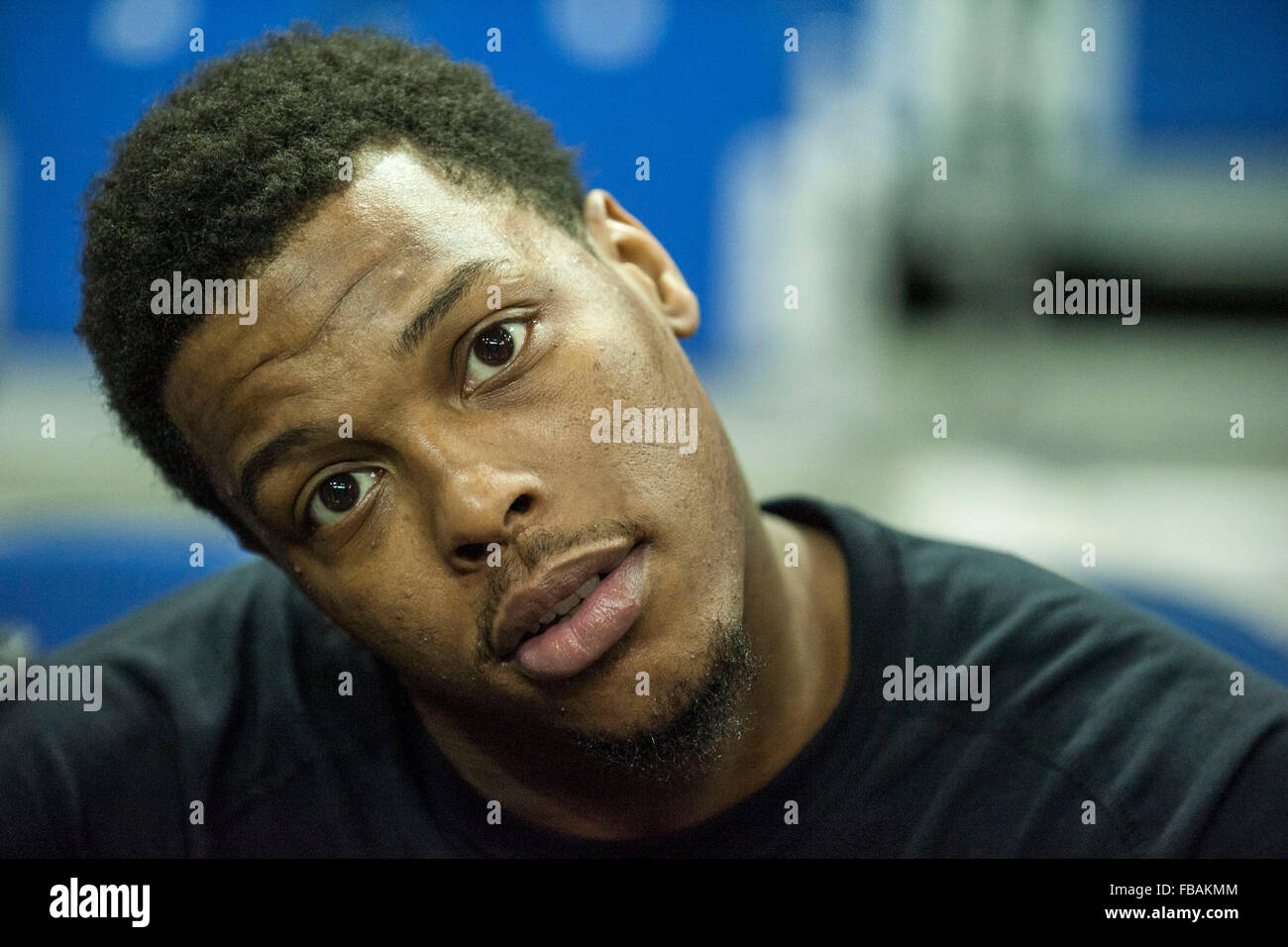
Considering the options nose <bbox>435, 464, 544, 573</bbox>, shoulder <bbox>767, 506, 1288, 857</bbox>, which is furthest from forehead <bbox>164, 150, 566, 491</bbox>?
shoulder <bbox>767, 506, 1288, 857</bbox>

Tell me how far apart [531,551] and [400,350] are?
0.17 metres

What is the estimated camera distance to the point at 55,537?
1764mm

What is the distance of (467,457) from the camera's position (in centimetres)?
88

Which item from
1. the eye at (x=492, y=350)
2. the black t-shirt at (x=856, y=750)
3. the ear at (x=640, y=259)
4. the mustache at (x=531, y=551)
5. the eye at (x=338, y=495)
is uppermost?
the ear at (x=640, y=259)

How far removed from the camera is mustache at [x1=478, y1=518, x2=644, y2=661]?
34.5 inches

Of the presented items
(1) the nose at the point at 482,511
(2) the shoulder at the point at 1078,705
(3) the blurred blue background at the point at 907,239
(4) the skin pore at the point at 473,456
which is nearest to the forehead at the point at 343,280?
(4) the skin pore at the point at 473,456

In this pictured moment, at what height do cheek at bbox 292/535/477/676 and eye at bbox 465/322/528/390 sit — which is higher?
eye at bbox 465/322/528/390

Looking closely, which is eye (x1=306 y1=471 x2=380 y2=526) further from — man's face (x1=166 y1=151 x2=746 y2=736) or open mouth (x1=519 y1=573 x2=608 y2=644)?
open mouth (x1=519 y1=573 x2=608 y2=644)

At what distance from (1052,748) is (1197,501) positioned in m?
1.36

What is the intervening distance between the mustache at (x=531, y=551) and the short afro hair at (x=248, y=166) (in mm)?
Result: 285

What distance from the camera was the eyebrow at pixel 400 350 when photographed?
0.88 metres

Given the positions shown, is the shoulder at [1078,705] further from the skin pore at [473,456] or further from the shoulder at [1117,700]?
the skin pore at [473,456]
